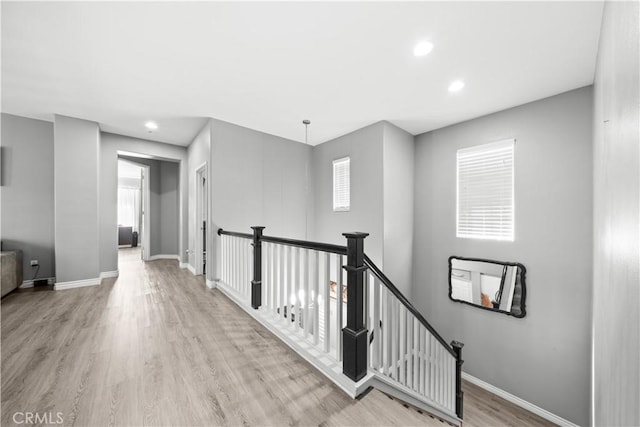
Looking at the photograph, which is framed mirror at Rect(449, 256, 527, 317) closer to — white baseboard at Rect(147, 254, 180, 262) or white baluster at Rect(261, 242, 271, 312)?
white baluster at Rect(261, 242, 271, 312)

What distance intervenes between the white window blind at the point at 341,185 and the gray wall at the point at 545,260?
1.90 meters

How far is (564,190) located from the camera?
9.72 ft

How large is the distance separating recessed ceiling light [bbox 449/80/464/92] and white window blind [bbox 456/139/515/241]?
1179 mm

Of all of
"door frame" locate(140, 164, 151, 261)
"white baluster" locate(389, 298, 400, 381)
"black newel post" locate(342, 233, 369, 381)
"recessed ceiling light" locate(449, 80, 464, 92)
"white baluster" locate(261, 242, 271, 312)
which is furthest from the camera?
"door frame" locate(140, 164, 151, 261)

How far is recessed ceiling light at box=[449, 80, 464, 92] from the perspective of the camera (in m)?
2.78

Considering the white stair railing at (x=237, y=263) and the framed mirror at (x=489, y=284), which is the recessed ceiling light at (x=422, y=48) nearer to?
the white stair railing at (x=237, y=263)

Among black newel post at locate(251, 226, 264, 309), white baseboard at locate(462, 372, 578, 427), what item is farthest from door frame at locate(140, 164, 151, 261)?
white baseboard at locate(462, 372, 578, 427)

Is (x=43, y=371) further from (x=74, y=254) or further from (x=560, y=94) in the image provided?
(x=560, y=94)

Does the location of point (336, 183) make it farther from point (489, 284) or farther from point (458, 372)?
point (458, 372)

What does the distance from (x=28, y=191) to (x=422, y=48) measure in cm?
601

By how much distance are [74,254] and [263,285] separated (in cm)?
341

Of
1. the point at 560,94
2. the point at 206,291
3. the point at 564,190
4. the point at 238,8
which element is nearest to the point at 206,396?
the point at 206,291

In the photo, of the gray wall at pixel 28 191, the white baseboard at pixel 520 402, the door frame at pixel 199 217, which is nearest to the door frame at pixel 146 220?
the gray wall at pixel 28 191

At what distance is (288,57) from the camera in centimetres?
235
